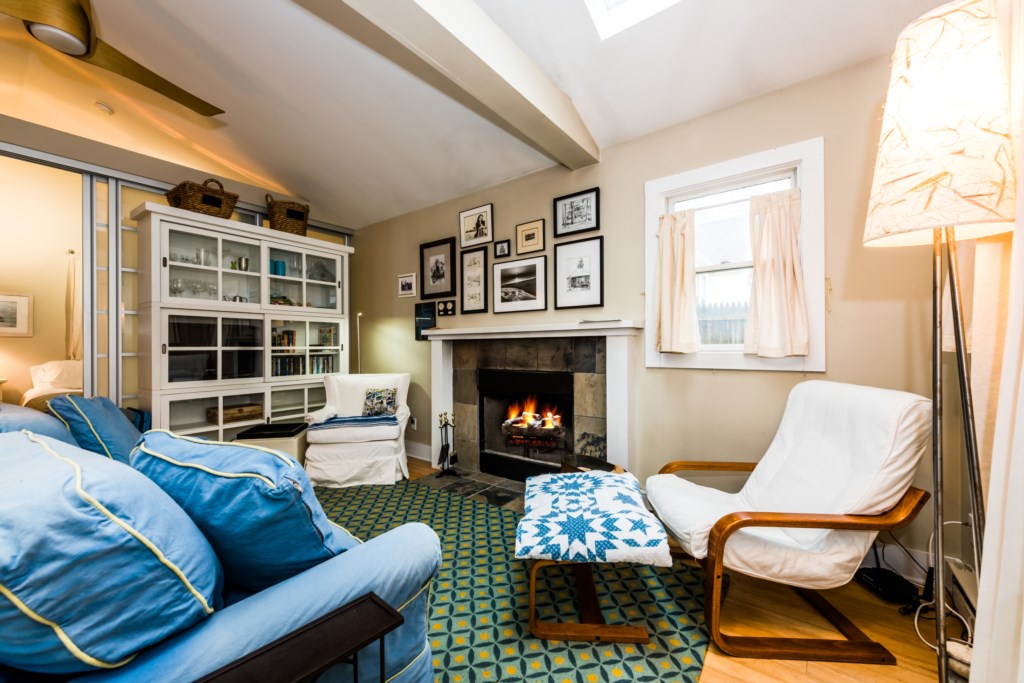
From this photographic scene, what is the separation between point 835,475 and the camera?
1656 millimetres

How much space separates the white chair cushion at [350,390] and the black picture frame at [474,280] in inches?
38.7

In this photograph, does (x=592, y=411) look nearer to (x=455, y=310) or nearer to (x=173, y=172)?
(x=455, y=310)

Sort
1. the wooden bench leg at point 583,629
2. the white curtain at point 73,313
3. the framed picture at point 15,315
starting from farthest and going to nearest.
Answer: the white curtain at point 73,313 < the framed picture at point 15,315 < the wooden bench leg at point 583,629

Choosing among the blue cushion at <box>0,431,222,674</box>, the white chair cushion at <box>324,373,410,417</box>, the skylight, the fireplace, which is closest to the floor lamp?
the skylight

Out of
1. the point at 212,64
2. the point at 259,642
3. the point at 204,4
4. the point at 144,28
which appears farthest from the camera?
the point at 212,64

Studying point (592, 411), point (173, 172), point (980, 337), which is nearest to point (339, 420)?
point (592, 411)

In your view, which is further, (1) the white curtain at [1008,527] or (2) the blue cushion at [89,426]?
(2) the blue cushion at [89,426]

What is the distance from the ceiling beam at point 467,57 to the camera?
1706mm

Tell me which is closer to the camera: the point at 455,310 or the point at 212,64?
the point at 212,64

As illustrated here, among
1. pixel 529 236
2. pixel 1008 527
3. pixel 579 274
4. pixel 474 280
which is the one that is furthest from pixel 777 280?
pixel 474 280

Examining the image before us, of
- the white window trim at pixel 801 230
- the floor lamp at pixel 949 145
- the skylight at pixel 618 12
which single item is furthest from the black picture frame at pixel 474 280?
the floor lamp at pixel 949 145

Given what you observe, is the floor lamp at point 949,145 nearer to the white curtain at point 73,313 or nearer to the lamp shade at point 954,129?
the lamp shade at point 954,129

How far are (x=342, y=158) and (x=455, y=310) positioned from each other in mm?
1594

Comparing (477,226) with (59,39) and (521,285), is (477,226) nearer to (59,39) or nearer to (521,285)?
(521,285)
